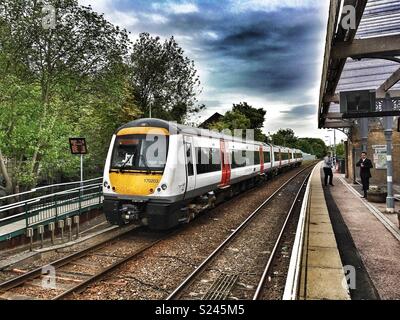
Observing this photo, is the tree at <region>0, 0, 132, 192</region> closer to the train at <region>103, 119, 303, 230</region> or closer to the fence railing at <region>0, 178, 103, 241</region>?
the fence railing at <region>0, 178, 103, 241</region>

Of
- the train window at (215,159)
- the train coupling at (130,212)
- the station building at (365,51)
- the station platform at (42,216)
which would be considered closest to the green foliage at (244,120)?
the station building at (365,51)

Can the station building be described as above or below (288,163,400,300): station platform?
above

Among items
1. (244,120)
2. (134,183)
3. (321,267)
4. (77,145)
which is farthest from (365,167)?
(244,120)

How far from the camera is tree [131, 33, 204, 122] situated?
23.3m

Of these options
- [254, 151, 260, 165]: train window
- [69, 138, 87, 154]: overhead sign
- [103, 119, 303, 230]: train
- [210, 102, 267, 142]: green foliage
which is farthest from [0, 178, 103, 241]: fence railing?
[210, 102, 267, 142]: green foliage

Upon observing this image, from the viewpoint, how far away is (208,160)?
35.3ft

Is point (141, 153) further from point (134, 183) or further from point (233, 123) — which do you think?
point (233, 123)

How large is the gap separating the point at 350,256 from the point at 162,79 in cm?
1941

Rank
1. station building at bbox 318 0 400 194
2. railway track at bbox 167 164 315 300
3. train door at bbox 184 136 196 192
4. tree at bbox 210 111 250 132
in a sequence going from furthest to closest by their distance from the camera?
tree at bbox 210 111 250 132 → train door at bbox 184 136 196 192 → station building at bbox 318 0 400 194 → railway track at bbox 167 164 315 300

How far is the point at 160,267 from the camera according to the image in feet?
21.9

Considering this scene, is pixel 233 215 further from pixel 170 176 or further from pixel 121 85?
pixel 121 85

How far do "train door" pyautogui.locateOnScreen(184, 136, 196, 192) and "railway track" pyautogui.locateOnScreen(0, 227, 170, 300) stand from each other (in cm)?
161
